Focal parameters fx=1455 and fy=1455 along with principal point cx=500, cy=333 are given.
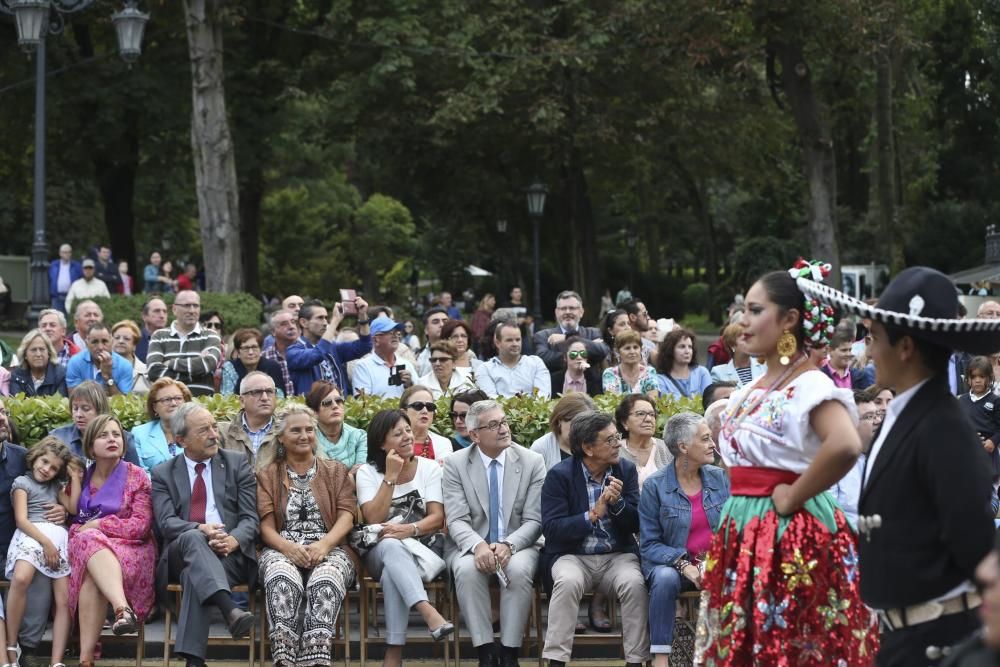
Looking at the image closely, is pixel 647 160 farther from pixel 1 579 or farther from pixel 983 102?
pixel 1 579

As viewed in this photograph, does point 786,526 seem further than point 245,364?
No

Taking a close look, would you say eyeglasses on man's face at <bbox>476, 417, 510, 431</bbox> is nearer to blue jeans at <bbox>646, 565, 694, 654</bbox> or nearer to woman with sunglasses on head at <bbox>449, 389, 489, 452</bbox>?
woman with sunglasses on head at <bbox>449, 389, 489, 452</bbox>

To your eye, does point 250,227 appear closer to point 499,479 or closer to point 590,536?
point 499,479

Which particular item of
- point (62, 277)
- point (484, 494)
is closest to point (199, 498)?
point (484, 494)

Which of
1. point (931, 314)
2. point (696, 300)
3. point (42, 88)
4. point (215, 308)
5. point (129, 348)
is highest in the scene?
point (696, 300)

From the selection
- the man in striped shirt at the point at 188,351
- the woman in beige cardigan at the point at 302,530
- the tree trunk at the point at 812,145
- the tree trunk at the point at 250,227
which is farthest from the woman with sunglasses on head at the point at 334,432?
the tree trunk at the point at 250,227

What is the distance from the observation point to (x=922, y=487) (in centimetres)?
434

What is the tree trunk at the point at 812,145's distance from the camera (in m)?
25.8

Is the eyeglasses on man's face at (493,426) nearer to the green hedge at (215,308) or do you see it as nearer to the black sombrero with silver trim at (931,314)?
the black sombrero with silver trim at (931,314)

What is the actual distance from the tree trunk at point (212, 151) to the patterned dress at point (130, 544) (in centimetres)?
1269

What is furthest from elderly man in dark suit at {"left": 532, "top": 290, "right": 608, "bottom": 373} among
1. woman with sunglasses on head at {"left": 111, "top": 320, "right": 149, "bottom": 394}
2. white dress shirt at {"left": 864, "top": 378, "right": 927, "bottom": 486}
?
white dress shirt at {"left": 864, "top": 378, "right": 927, "bottom": 486}

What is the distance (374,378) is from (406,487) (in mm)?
3317

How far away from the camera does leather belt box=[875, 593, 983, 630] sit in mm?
4262

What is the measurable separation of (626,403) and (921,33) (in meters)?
28.9
